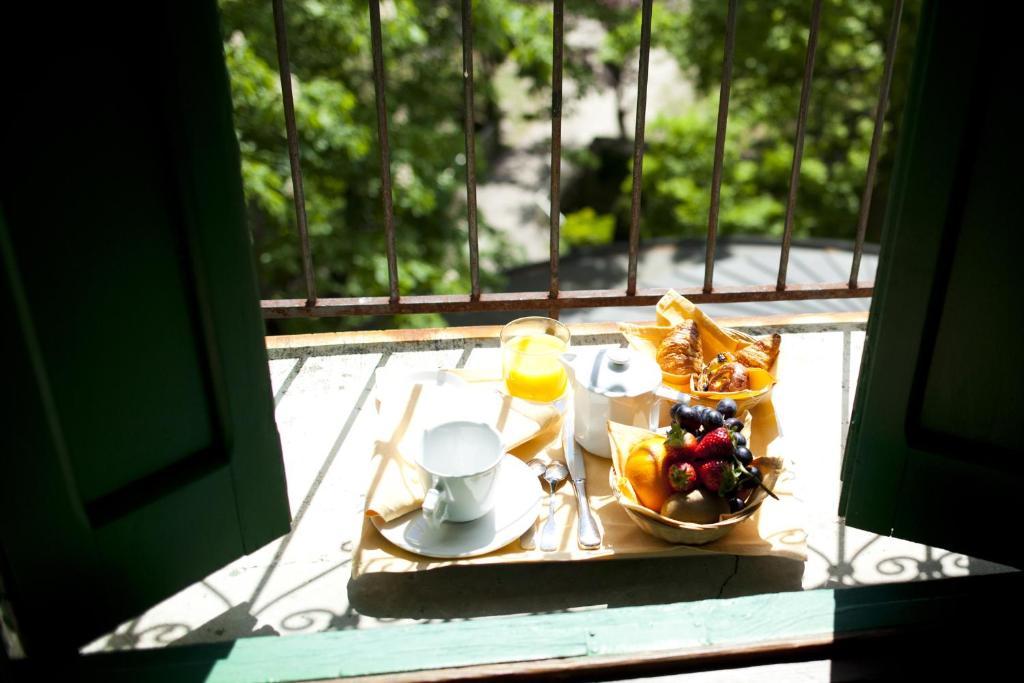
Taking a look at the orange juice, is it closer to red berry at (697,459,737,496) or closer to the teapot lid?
the teapot lid

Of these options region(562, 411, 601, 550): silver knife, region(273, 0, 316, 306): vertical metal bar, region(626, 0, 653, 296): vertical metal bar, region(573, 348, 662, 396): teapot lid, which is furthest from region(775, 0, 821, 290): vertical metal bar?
region(273, 0, 316, 306): vertical metal bar

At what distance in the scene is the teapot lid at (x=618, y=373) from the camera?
158 centimetres

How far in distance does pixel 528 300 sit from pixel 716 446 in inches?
33.1

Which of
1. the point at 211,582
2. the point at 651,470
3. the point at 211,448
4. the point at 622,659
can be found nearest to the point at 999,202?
the point at 651,470

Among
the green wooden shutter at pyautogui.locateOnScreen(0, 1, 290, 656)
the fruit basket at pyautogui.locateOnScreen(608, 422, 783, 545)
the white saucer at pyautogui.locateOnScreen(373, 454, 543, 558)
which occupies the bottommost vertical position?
the white saucer at pyautogui.locateOnScreen(373, 454, 543, 558)

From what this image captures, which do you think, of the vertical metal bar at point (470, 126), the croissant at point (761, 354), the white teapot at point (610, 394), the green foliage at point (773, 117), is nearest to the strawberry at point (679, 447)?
the white teapot at point (610, 394)

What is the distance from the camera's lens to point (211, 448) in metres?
1.25

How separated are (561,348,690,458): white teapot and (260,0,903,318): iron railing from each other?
0.48 meters

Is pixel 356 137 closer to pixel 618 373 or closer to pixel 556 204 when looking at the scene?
pixel 556 204

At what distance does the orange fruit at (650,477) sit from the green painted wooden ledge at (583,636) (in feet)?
0.54

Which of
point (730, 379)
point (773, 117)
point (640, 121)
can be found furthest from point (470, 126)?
point (773, 117)

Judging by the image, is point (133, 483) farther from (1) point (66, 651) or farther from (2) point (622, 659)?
(2) point (622, 659)

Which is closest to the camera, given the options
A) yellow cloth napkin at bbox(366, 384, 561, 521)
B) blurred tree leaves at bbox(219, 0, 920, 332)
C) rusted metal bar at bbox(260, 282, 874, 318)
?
yellow cloth napkin at bbox(366, 384, 561, 521)

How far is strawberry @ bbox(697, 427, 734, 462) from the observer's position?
4.64ft
